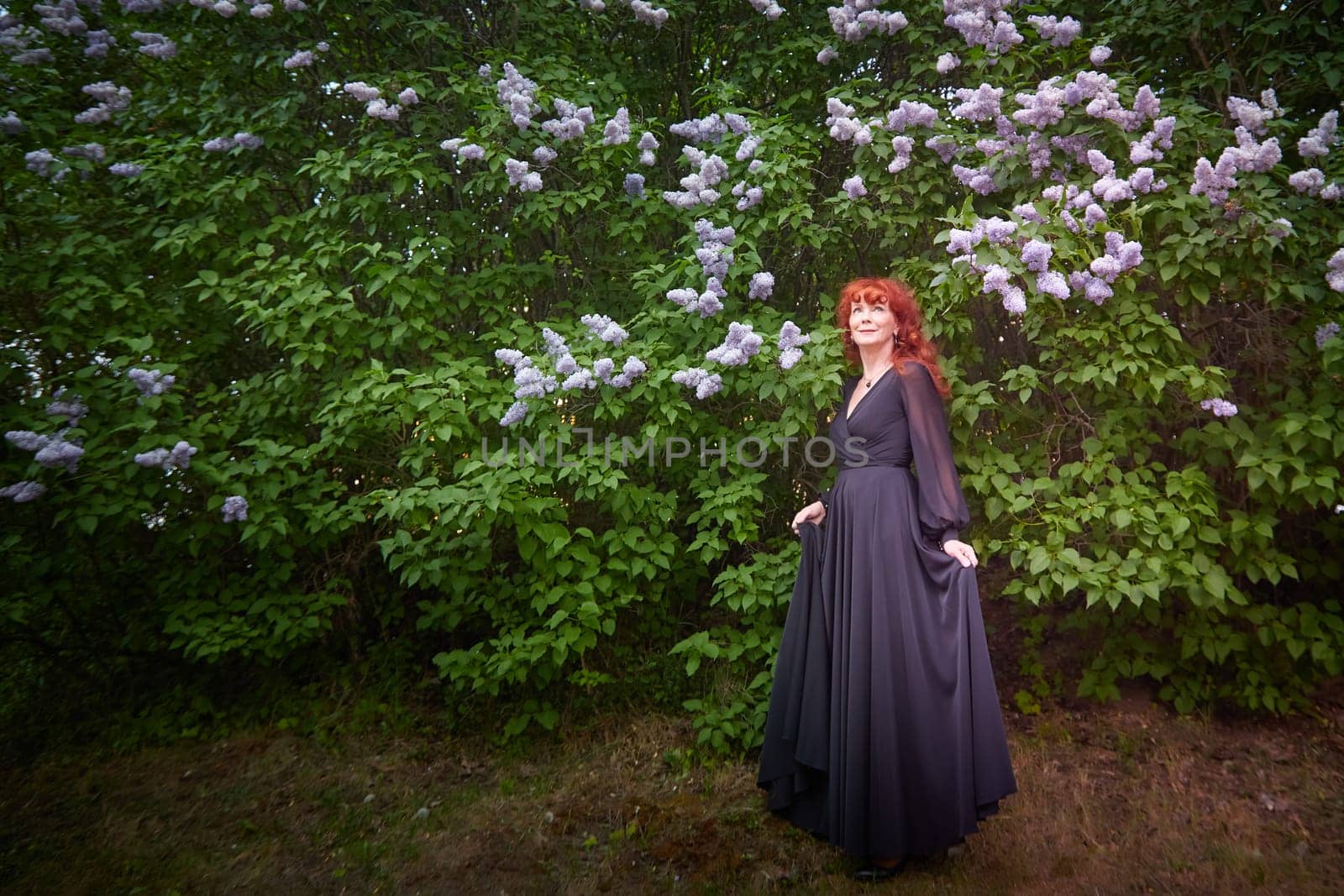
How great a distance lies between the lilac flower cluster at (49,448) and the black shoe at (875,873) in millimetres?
3527

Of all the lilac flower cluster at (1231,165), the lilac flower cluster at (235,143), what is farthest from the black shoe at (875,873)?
the lilac flower cluster at (235,143)

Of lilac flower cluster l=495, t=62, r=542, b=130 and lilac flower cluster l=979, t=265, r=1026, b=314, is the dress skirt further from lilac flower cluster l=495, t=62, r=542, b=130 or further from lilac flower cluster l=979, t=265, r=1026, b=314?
lilac flower cluster l=495, t=62, r=542, b=130

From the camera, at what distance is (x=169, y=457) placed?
350 cm

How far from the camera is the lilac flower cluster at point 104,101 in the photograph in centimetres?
396

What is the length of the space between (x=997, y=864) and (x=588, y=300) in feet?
10.2

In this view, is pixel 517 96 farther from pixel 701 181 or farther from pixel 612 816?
pixel 612 816

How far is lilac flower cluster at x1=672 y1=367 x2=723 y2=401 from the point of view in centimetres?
325

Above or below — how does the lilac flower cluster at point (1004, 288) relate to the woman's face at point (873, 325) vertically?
above

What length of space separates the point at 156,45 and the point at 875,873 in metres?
4.81

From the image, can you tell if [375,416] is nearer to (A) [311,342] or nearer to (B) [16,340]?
(A) [311,342]

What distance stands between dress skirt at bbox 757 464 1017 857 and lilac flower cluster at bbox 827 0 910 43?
2.10 metres

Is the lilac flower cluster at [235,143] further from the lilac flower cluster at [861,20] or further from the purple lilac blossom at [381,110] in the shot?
the lilac flower cluster at [861,20]

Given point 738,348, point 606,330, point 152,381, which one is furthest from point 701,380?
point 152,381

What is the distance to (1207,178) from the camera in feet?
9.32
